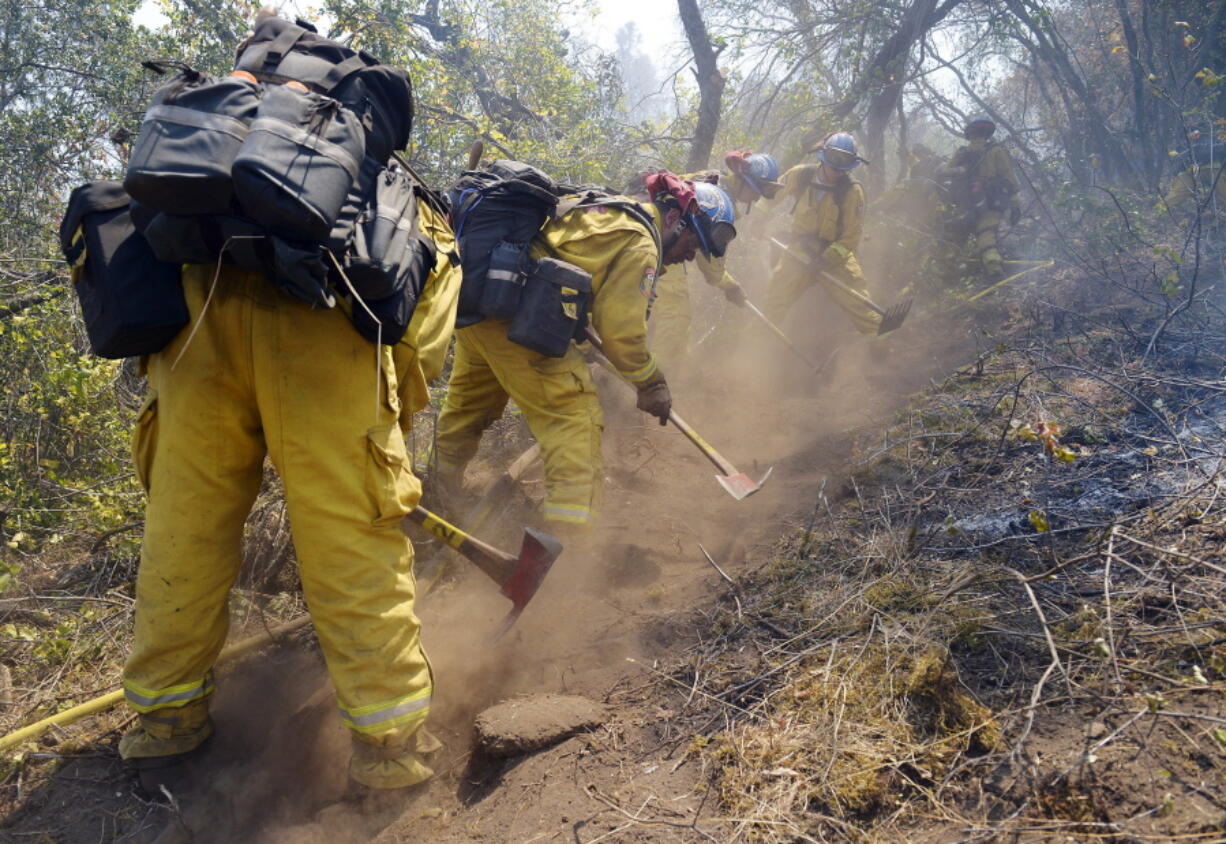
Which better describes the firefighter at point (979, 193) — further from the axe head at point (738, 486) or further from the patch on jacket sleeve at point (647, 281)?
the patch on jacket sleeve at point (647, 281)

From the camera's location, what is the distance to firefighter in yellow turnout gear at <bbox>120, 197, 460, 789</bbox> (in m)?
2.06

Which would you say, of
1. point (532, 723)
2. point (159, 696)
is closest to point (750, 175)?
point (532, 723)

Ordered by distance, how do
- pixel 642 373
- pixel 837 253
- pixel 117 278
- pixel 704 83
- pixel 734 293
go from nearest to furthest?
1. pixel 117 278
2. pixel 642 373
3. pixel 734 293
4. pixel 837 253
5. pixel 704 83

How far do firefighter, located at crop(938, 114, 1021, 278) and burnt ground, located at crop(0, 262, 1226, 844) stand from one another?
539 cm

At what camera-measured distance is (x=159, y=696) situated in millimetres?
2209

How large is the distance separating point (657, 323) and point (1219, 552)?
4380 millimetres

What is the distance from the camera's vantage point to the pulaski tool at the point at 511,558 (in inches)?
112

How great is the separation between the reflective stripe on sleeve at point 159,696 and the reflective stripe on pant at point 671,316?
4.38 meters

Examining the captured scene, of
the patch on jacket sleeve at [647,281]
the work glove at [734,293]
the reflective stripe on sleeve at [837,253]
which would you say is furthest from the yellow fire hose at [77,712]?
the reflective stripe on sleeve at [837,253]

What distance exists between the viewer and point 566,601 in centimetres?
340

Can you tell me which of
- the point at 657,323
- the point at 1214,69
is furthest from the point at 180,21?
the point at 1214,69

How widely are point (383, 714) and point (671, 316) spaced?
444 centimetres

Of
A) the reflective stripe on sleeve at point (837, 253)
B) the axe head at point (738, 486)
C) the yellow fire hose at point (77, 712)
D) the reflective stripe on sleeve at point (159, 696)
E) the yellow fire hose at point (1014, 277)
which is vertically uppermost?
the yellow fire hose at point (1014, 277)

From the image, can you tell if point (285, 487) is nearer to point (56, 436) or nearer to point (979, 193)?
point (56, 436)
